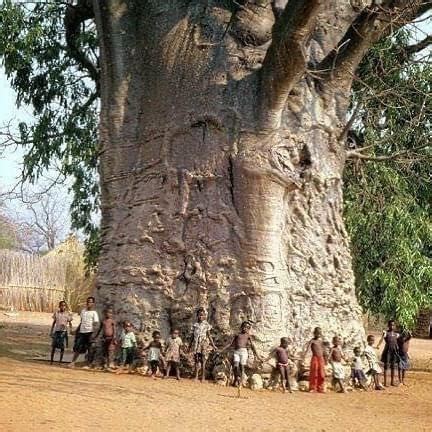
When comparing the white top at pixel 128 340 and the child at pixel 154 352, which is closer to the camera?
the child at pixel 154 352

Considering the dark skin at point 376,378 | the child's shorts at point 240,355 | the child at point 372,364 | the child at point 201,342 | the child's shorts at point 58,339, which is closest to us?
the child's shorts at point 240,355

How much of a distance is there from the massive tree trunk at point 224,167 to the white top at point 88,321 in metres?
0.22

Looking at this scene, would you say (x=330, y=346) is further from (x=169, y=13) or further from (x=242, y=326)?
(x=169, y=13)

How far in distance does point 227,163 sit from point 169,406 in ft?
11.1

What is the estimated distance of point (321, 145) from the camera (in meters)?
10.3

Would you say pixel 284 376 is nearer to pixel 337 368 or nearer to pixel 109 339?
pixel 337 368

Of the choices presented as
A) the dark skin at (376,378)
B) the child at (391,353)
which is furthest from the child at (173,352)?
the child at (391,353)

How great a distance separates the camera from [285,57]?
872 cm

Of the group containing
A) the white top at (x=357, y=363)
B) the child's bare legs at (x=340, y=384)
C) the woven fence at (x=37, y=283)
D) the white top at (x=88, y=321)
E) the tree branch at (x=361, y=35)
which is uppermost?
the tree branch at (x=361, y=35)

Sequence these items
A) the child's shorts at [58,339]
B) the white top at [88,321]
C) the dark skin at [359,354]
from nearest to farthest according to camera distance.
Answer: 1. the white top at [88,321]
2. the dark skin at [359,354]
3. the child's shorts at [58,339]

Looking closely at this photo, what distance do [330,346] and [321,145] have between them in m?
2.57

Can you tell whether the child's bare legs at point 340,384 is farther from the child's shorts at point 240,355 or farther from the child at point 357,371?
the child's shorts at point 240,355

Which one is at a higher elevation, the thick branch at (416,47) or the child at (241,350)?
the thick branch at (416,47)

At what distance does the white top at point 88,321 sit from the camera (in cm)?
988
